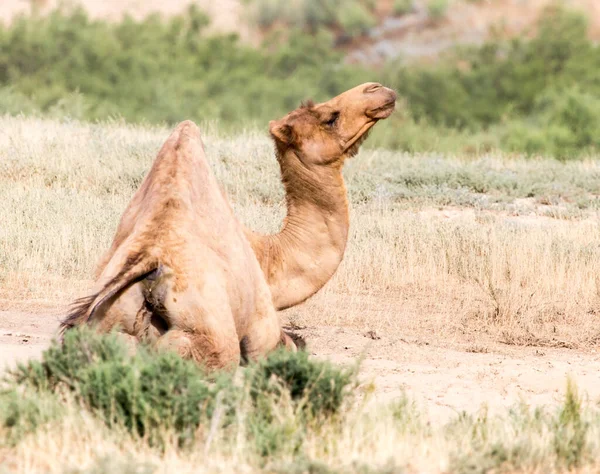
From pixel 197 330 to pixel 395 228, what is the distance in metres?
7.53

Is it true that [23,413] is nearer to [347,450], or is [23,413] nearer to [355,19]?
[347,450]

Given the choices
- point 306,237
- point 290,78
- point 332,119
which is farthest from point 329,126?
point 290,78

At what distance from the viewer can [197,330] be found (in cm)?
597

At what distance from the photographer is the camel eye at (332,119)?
7.79 m

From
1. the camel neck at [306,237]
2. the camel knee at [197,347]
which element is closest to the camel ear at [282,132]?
the camel neck at [306,237]

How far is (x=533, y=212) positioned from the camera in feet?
51.2

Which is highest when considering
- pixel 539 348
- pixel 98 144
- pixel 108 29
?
pixel 108 29

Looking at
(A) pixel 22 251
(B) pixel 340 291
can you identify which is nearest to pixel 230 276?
(B) pixel 340 291

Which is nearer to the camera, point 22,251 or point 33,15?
point 22,251

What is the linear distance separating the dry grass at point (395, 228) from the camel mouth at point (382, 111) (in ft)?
9.45

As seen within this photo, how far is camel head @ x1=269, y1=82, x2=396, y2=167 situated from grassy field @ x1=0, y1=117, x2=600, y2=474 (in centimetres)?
171

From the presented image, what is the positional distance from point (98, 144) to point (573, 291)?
8.73 m

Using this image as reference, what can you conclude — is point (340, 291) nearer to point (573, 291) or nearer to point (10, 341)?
point (573, 291)

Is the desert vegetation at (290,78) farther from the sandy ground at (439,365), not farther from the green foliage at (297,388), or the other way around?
the green foliage at (297,388)
